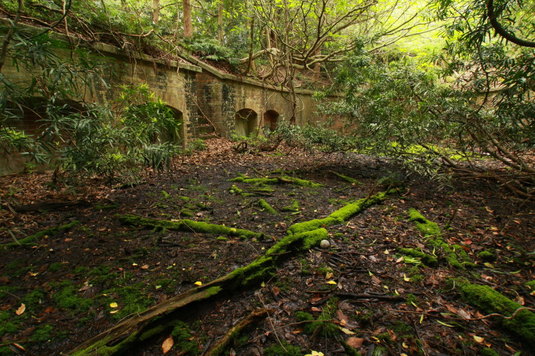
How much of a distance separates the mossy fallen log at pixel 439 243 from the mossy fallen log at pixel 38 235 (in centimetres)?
400

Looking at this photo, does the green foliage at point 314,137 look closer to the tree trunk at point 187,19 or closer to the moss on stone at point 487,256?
the moss on stone at point 487,256

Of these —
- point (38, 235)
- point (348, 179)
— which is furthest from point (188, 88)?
point (38, 235)

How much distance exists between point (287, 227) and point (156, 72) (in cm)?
567

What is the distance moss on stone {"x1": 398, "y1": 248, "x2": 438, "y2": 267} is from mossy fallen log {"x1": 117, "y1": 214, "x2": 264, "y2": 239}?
1491mm

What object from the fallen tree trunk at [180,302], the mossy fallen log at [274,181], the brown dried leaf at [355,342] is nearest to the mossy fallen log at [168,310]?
the fallen tree trunk at [180,302]

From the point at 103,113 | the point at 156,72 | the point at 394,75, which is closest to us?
the point at 103,113

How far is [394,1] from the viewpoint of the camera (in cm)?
800

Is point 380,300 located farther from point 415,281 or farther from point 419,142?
point 419,142

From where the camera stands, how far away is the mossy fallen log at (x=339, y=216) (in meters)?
2.78

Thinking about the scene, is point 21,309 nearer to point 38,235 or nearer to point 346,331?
point 38,235

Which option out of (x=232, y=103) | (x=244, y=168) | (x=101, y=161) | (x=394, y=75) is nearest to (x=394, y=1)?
(x=394, y=75)

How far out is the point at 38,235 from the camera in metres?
2.62

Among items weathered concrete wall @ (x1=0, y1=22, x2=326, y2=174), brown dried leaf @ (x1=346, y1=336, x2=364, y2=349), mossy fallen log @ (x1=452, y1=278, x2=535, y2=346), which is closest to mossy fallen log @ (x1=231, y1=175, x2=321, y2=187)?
weathered concrete wall @ (x1=0, y1=22, x2=326, y2=174)

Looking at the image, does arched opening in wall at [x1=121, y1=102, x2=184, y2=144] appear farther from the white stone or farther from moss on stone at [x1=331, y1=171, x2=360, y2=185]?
moss on stone at [x1=331, y1=171, x2=360, y2=185]
